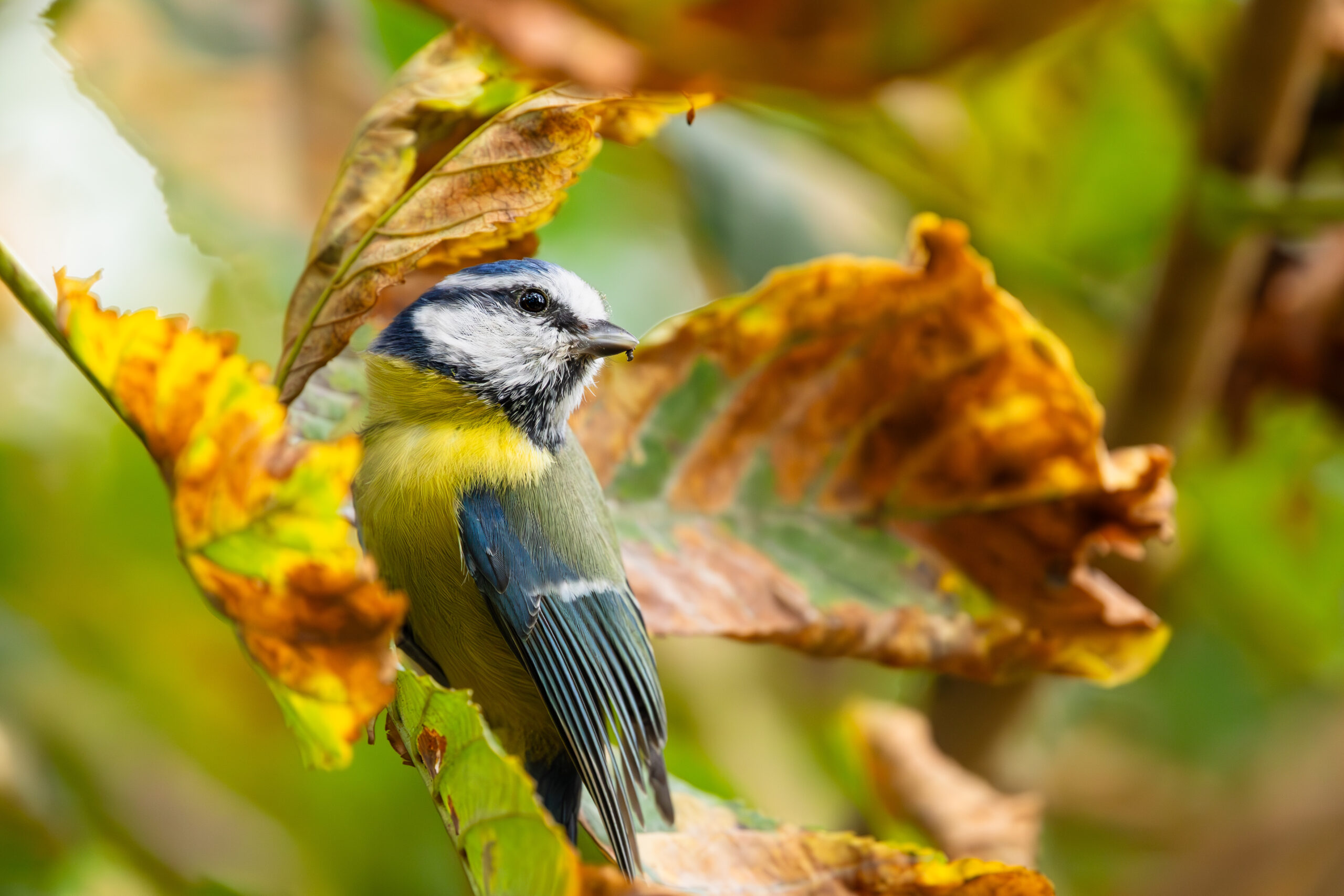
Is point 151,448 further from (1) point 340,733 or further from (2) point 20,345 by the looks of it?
(2) point 20,345

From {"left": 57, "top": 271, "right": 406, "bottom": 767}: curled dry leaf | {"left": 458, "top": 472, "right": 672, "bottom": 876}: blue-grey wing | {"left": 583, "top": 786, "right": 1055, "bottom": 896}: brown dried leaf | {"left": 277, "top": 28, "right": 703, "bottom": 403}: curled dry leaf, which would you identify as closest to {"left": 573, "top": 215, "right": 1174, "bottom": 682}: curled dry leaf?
{"left": 458, "top": 472, "right": 672, "bottom": 876}: blue-grey wing

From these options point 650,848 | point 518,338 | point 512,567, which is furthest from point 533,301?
point 650,848

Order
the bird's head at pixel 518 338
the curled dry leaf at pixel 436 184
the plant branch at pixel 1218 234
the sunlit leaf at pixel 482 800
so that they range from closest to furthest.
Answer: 1. the sunlit leaf at pixel 482 800
2. the curled dry leaf at pixel 436 184
3. the bird's head at pixel 518 338
4. the plant branch at pixel 1218 234

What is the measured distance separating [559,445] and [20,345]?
0.76 m

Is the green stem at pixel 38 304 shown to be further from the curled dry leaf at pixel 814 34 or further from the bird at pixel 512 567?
the curled dry leaf at pixel 814 34

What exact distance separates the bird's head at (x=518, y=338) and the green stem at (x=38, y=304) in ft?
1.59

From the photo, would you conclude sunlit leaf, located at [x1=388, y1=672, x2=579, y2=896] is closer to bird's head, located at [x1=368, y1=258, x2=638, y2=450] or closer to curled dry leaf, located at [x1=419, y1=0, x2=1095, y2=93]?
bird's head, located at [x1=368, y1=258, x2=638, y2=450]

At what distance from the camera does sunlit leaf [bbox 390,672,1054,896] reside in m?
0.63

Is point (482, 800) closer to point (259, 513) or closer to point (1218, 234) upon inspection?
point (259, 513)

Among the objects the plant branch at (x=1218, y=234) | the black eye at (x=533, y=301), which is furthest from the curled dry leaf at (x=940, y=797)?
the black eye at (x=533, y=301)

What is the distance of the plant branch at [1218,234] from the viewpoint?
130 centimetres

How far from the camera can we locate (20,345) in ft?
4.80

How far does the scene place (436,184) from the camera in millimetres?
791

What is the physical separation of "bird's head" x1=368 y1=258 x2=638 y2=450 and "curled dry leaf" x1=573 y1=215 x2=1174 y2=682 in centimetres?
9
